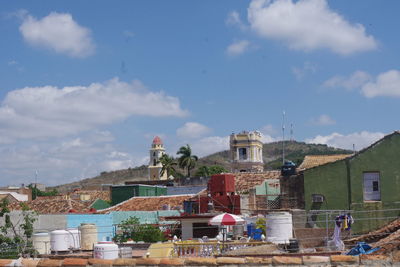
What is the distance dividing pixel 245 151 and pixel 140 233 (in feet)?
185

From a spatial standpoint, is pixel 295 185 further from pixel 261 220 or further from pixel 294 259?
pixel 294 259

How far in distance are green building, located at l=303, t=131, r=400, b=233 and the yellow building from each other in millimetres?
55082

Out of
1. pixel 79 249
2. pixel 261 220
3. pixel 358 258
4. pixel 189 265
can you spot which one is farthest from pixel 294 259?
pixel 261 220

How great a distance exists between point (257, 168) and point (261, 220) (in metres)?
57.0

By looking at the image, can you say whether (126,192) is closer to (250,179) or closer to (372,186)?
(250,179)

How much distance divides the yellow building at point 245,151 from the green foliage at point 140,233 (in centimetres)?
5198

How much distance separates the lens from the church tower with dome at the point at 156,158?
97250 millimetres

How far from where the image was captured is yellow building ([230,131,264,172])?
84.9 m

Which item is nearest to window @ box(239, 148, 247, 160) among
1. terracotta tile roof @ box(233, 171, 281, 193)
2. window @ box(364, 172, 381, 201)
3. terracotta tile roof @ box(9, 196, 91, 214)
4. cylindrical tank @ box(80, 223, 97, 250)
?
terracotta tile roof @ box(233, 171, 281, 193)

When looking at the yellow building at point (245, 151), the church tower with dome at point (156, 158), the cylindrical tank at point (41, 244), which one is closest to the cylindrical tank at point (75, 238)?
the cylindrical tank at point (41, 244)

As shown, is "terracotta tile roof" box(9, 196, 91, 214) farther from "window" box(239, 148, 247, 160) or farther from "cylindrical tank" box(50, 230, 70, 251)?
"window" box(239, 148, 247, 160)

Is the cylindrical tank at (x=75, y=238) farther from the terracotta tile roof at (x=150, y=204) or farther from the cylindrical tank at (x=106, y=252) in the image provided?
the terracotta tile roof at (x=150, y=204)

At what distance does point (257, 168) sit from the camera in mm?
81375

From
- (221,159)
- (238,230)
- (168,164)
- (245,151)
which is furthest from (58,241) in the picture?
(221,159)
